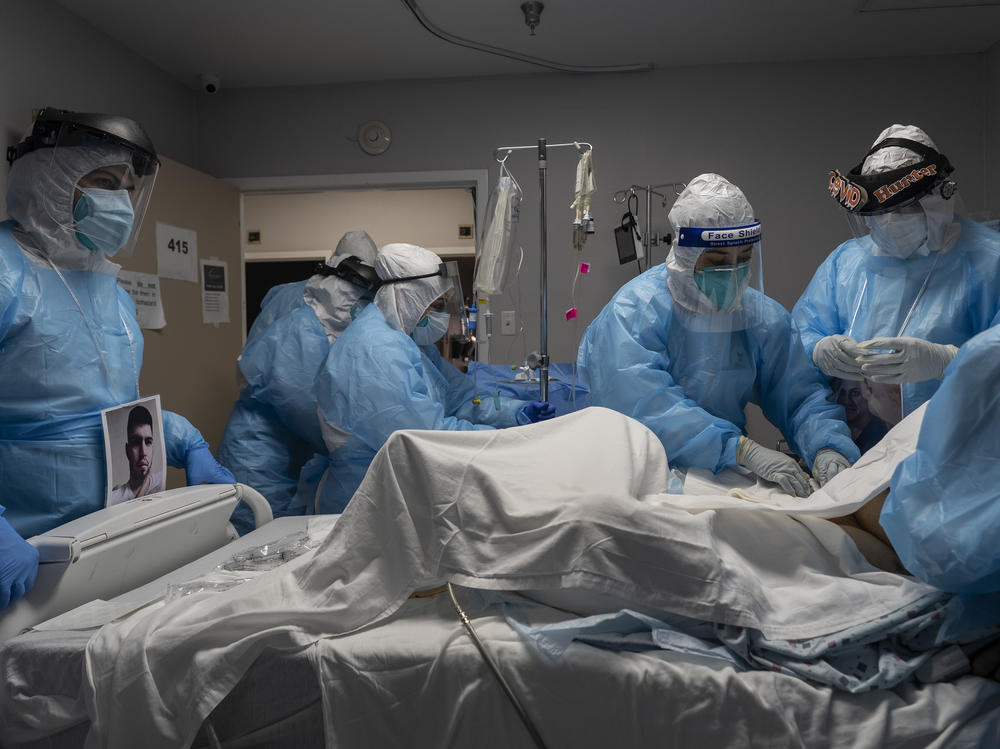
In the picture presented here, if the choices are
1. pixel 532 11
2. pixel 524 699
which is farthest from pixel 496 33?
pixel 524 699

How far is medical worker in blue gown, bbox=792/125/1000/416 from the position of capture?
200cm

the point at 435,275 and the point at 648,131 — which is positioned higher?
the point at 648,131

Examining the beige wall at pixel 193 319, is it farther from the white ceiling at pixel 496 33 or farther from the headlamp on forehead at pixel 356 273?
the headlamp on forehead at pixel 356 273

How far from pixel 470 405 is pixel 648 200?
154 centimetres

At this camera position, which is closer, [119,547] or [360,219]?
[119,547]

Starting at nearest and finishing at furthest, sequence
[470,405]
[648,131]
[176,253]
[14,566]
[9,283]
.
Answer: [14,566] < [9,283] < [470,405] < [176,253] < [648,131]

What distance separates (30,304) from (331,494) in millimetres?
1186

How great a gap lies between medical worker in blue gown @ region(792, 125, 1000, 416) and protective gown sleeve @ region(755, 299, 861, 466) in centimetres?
7

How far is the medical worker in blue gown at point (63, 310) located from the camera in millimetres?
1767

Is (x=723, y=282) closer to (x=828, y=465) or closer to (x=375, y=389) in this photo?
(x=828, y=465)

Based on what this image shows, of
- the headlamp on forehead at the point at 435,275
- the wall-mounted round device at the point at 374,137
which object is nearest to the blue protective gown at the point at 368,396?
the headlamp on forehead at the point at 435,275

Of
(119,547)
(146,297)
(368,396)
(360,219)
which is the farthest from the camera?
(360,219)

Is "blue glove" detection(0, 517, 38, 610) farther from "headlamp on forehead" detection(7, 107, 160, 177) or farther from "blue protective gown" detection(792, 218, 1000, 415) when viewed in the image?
"blue protective gown" detection(792, 218, 1000, 415)

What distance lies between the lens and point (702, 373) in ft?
7.32
